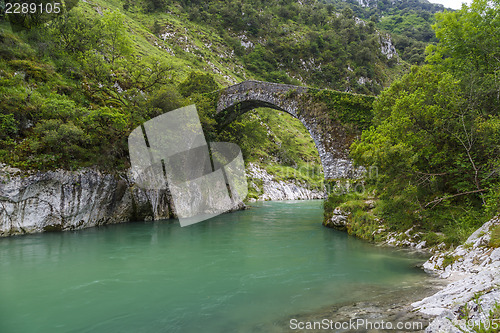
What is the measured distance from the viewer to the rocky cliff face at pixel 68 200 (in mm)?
12727

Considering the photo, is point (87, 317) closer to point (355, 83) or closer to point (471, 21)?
point (471, 21)

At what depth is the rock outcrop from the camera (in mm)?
2840

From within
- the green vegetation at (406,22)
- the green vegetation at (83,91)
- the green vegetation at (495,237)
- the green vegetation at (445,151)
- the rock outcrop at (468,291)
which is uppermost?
the green vegetation at (406,22)

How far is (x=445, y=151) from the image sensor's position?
9.45 m

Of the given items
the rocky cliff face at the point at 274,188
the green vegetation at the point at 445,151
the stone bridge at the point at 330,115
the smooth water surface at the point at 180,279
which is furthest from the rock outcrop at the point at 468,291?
the rocky cliff face at the point at 274,188

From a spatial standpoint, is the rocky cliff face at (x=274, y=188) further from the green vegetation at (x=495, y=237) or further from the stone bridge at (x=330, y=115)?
the green vegetation at (x=495, y=237)

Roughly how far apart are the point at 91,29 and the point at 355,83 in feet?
228

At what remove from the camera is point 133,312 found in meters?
5.22

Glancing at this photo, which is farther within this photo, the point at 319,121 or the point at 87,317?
the point at 319,121

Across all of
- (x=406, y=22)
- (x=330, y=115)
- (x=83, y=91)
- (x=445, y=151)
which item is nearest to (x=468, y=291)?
(x=445, y=151)

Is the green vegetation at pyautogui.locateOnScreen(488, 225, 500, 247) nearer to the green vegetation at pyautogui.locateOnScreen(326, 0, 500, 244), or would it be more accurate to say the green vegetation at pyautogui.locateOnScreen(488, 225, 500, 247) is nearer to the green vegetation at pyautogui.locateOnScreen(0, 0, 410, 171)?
the green vegetation at pyautogui.locateOnScreen(326, 0, 500, 244)

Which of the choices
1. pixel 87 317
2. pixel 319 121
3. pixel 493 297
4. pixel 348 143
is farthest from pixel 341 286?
pixel 319 121

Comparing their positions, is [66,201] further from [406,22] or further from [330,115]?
[406,22]

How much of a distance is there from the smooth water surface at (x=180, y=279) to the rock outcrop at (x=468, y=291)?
1081mm
